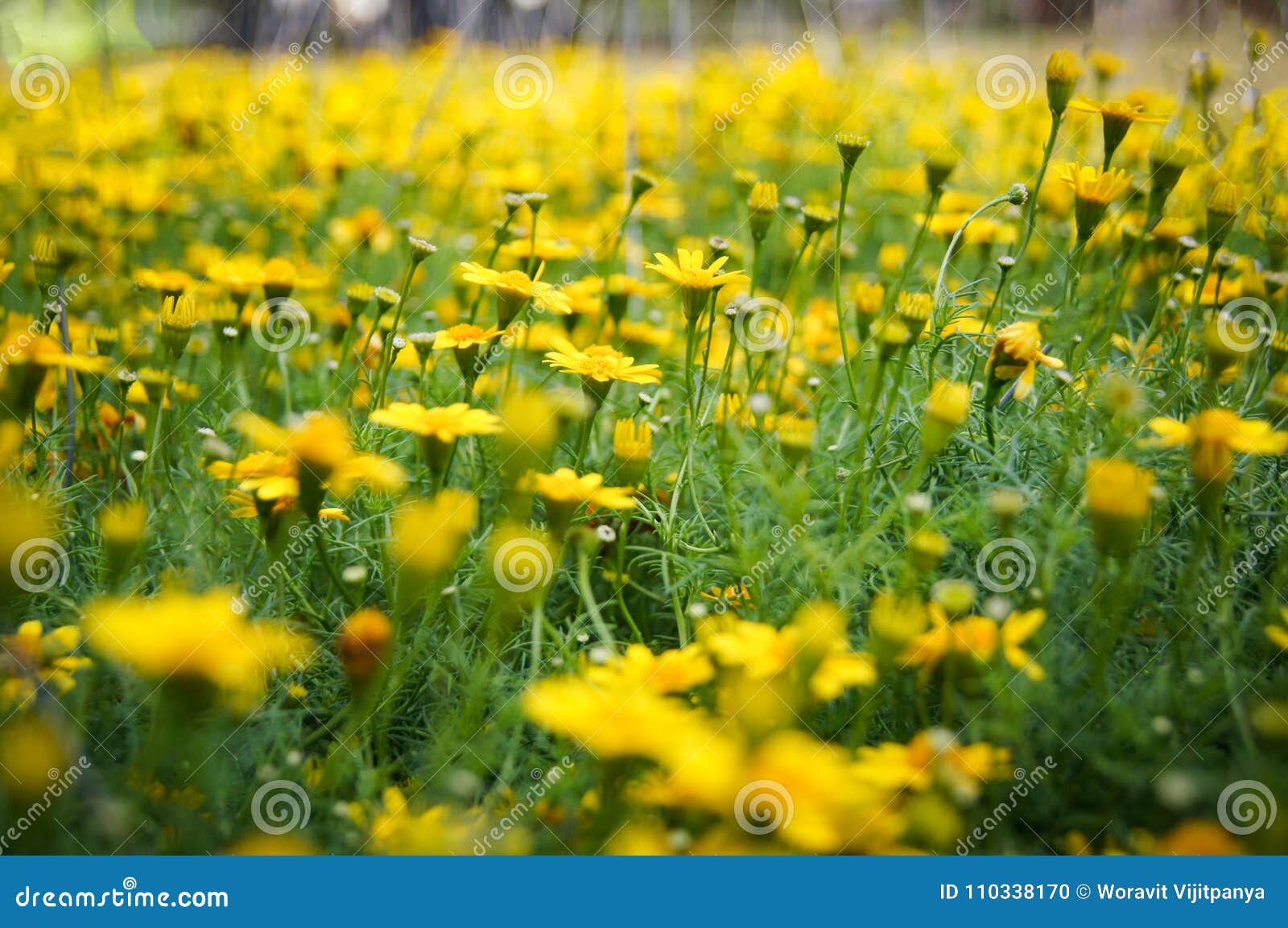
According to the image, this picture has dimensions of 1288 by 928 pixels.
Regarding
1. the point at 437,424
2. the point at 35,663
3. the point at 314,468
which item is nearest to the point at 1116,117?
the point at 437,424

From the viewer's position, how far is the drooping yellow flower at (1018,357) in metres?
1.06

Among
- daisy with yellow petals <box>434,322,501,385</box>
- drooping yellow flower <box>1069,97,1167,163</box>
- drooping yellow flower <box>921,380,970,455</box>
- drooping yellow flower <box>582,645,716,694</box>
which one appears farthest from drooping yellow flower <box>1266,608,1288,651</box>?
daisy with yellow petals <box>434,322,501,385</box>

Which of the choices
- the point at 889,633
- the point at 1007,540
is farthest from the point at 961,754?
the point at 1007,540

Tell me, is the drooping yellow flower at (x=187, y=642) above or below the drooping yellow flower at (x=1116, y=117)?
below

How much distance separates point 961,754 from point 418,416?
1.95 feet

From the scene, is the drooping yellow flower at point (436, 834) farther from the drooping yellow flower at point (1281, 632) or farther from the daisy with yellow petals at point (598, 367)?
the drooping yellow flower at point (1281, 632)

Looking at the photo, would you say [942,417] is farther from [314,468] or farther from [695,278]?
[314,468]

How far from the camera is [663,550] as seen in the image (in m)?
1.15

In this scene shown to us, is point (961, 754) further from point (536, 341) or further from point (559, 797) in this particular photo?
point (536, 341)

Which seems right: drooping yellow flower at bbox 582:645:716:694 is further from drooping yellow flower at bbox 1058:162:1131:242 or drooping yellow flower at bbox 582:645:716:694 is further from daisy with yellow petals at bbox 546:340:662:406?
drooping yellow flower at bbox 1058:162:1131:242

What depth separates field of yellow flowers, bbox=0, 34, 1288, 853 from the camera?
773mm

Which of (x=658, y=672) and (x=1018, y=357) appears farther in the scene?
(x=1018, y=357)

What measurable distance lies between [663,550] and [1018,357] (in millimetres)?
466

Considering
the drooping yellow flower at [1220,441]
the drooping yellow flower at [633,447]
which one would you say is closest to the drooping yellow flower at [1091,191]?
the drooping yellow flower at [1220,441]
